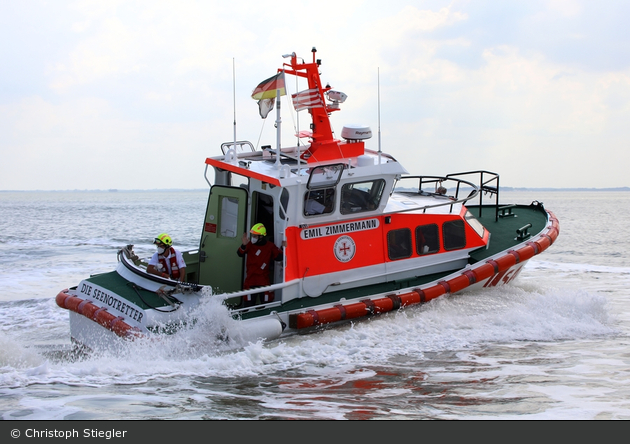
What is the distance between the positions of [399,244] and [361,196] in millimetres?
908

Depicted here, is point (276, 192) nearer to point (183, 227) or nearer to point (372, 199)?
point (372, 199)

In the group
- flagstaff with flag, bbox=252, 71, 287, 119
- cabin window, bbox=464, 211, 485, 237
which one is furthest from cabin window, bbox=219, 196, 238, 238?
cabin window, bbox=464, 211, 485, 237

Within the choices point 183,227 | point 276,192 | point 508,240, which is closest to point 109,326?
point 276,192

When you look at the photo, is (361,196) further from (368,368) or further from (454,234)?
(368,368)

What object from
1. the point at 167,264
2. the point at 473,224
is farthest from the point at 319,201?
the point at 473,224

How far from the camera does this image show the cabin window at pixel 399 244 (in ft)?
26.3

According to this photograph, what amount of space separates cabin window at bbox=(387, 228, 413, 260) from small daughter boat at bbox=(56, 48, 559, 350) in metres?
0.01

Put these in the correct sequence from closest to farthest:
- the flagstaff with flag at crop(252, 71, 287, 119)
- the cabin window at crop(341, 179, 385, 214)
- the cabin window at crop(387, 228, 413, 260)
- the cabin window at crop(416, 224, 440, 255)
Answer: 1. the flagstaff with flag at crop(252, 71, 287, 119)
2. the cabin window at crop(341, 179, 385, 214)
3. the cabin window at crop(387, 228, 413, 260)
4. the cabin window at crop(416, 224, 440, 255)

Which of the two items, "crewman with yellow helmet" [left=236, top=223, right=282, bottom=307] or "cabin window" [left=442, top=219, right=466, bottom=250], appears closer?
"crewman with yellow helmet" [left=236, top=223, right=282, bottom=307]

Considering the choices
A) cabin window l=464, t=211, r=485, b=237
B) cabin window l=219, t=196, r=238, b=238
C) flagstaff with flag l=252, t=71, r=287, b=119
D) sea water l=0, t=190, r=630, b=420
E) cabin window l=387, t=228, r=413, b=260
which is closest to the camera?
sea water l=0, t=190, r=630, b=420

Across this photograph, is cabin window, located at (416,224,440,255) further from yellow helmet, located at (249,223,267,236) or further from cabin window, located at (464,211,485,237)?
yellow helmet, located at (249,223,267,236)

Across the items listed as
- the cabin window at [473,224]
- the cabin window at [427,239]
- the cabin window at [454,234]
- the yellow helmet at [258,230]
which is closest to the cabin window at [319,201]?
the yellow helmet at [258,230]

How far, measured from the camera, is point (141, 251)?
59.2 feet

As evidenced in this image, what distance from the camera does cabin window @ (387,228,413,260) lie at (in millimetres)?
8023
